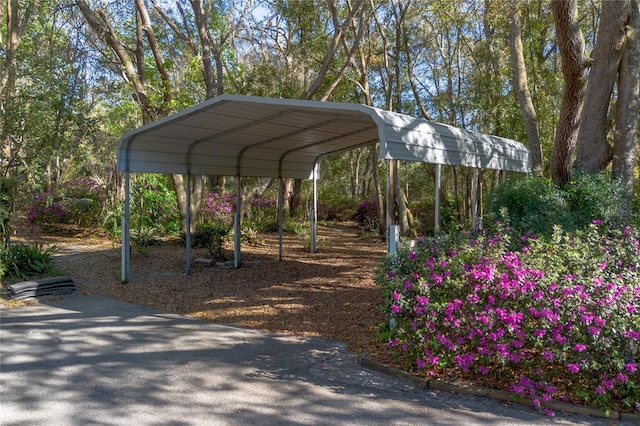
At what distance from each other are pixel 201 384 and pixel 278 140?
20.2ft

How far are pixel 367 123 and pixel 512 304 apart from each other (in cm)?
458

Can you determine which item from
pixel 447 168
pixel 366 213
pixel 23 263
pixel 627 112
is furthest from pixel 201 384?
pixel 447 168

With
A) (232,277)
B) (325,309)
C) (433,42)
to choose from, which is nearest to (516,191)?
(325,309)

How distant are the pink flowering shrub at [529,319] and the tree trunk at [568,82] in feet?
12.4

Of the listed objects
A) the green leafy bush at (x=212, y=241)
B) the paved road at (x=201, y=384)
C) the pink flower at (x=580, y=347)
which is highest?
the green leafy bush at (x=212, y=241)

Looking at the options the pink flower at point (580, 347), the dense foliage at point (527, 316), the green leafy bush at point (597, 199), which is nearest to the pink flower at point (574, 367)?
the dense foliage at point (527, 316)

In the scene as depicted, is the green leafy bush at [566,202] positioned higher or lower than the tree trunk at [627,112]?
lower

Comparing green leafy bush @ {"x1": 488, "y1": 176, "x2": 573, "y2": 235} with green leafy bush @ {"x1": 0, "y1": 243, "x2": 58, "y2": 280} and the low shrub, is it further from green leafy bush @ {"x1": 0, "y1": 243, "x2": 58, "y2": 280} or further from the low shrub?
the low shrub

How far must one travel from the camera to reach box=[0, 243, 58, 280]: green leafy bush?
8.48m

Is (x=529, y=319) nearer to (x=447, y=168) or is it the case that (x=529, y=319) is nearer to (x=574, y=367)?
(x=574, y=367)

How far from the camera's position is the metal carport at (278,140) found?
20.4 feet

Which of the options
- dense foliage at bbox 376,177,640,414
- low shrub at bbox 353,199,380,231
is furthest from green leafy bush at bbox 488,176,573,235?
low shrub at bbox 353,199,380,231

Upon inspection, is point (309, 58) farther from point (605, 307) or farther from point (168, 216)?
point (605, 307)

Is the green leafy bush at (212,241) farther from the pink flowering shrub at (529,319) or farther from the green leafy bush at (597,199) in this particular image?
the green leafy bush at (597,199)
